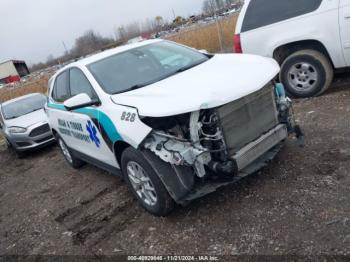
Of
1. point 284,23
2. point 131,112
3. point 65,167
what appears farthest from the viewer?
point 65,167

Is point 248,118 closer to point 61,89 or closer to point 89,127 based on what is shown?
point 89,127

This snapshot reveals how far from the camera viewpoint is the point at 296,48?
20.6 ft

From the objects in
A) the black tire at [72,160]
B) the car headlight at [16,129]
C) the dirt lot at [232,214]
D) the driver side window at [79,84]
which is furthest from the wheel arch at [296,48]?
the car headlight at [16,129]

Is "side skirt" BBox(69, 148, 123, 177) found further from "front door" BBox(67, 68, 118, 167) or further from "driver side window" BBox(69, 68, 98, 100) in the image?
"driver side window" BBox(69, 68, 98, 100)

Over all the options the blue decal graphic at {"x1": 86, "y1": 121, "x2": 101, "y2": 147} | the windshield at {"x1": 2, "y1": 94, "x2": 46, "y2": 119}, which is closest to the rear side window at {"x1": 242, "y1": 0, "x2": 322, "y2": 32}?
the blue decal graphic at {"x1": 86, "y1": 121, "x2": 101, "y2": 147}

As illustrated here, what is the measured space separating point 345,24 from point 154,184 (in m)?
4.02

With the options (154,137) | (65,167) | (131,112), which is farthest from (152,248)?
(65,167)

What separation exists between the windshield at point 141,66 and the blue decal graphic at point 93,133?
22.3 inches

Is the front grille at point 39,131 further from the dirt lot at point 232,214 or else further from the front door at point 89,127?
the front door at point 89,127

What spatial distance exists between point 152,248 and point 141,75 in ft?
6.77

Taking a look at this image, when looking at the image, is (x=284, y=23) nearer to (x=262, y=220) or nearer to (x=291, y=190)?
(x=291, y=190)

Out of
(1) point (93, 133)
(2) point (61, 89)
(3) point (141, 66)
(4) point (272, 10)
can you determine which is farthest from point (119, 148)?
(4) point (272, 10)

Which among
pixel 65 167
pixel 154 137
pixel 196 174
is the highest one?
pixel 154 137

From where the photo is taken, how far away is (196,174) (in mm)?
3547
